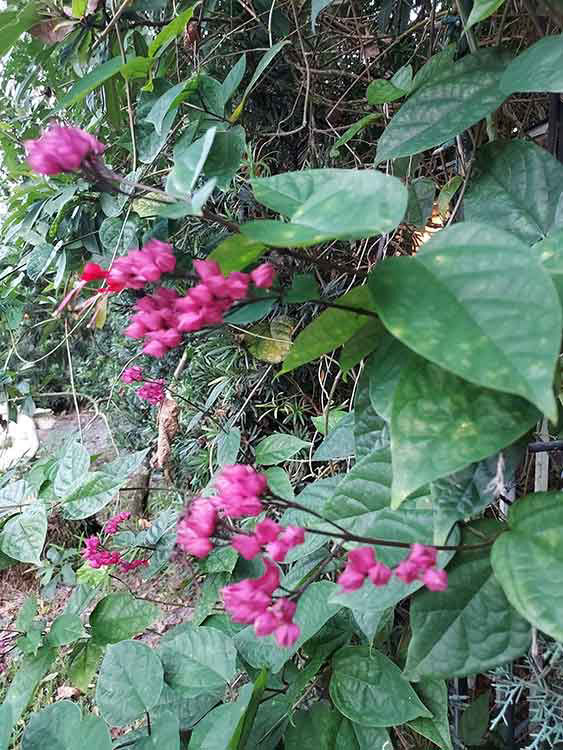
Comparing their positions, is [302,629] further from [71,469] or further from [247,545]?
[71,469]

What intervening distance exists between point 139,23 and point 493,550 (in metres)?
0.81

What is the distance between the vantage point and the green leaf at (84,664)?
0.82 m

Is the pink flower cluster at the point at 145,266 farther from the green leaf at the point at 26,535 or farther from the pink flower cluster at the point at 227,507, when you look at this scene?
the green leaf at the point at 26,535

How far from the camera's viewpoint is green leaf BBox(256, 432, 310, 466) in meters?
0.88

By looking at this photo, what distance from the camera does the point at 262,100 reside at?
101 cm

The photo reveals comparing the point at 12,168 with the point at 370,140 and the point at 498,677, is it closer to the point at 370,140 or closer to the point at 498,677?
the point at 370,140

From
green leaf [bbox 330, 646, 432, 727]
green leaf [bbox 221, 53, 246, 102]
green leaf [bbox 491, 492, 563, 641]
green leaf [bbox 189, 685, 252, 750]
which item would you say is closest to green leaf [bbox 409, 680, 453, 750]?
green leaf [bbox 330, 646, 432, 727]

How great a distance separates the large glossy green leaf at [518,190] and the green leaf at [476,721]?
0.57 metres

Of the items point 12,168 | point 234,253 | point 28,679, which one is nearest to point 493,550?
point 234,253

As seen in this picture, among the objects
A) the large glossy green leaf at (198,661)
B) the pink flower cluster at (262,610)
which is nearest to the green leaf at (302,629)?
the large glossy green leaf at (198,661)

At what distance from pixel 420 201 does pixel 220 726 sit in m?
0.65

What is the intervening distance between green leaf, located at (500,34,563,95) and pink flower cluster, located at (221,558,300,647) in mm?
408

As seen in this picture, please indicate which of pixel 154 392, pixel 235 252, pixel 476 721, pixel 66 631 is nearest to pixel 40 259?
pixel 154 392

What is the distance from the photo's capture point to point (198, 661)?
69 cm
